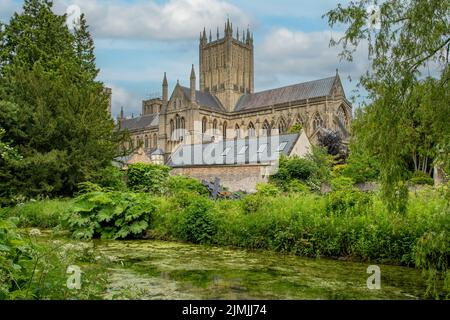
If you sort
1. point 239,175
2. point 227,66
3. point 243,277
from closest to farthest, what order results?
point 243,277 → point 239,175 → point 227,66

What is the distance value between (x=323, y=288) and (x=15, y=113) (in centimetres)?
1448

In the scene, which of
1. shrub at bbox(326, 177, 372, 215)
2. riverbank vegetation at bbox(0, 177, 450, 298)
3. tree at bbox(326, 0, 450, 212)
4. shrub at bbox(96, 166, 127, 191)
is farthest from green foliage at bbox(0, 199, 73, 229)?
tree at bbox(326, 0, 450, 212)

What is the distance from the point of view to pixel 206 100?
245 feet

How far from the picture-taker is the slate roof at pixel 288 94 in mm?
64812

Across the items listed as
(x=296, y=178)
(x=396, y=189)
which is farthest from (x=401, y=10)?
(x=296, y=178)

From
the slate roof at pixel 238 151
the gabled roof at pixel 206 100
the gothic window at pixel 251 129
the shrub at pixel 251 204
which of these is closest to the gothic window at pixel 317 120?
the gothic window at pixel 251 129

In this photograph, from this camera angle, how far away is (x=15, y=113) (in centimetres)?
1688

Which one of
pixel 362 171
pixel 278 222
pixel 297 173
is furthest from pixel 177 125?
pixel 278 222

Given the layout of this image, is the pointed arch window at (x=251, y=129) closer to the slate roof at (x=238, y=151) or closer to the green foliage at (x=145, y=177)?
the slate roof at (x=238, y=151)

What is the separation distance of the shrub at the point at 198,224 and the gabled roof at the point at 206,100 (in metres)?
57.7

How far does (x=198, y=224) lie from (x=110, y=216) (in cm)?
276

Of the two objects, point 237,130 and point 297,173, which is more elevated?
point 237,130

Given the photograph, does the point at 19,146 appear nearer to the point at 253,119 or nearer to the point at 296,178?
the point at 296,178

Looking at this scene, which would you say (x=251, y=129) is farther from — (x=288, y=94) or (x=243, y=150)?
(x=243, y=150)
